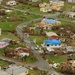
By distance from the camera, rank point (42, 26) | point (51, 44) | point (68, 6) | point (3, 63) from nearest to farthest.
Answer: point (3, 63) → point (51, 44) → point (42, 26) → point (68, 6)

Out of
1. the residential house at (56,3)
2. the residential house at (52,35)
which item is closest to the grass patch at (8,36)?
the residential house at (52,35)

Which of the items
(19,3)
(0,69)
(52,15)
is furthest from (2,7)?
(0,69)

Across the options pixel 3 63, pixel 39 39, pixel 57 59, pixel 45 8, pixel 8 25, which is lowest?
pixel 57 59

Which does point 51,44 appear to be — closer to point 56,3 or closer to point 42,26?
point 42,26

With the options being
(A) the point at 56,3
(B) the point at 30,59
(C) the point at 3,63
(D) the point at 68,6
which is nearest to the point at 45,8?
(A) the point at 56,3

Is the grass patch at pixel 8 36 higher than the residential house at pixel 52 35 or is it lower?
lower

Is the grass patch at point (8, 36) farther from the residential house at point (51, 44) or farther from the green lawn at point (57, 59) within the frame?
the green lawn at point (57, 59)

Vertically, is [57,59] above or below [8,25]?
below

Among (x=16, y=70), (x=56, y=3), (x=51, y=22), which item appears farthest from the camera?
(x=56, y=3)
